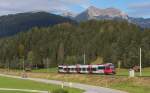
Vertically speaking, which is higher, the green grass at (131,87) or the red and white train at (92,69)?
the red and white train at (92,69)

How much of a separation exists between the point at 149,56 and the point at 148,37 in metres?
29.2

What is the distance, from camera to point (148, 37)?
192m

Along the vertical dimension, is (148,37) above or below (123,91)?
above

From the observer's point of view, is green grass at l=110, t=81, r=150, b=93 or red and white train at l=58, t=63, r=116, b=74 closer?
green grass at l=110, t=81, r=150, b=93

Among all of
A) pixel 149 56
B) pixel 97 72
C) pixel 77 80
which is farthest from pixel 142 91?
pixel 149 56

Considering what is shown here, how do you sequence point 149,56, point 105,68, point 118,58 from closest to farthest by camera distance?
Result: point 105,68
point 149,56
point 118,58

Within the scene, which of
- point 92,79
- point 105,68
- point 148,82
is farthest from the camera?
point 105,68

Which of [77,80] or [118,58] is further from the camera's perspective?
[118,58]

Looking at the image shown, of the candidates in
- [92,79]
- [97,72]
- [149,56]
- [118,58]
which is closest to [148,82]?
[92,79]

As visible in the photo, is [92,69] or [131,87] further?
[92,69]

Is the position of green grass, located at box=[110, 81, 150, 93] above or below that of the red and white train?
below

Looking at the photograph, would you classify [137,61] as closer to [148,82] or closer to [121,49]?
[121,49]

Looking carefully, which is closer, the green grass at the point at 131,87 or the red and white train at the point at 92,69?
the green grass at the point at 131,87

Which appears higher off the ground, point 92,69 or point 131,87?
point 92,69
